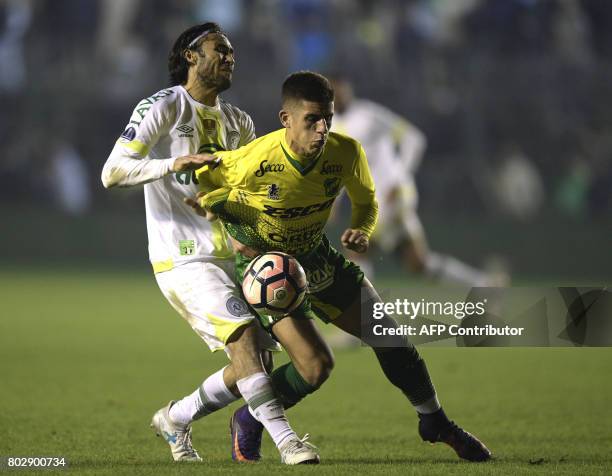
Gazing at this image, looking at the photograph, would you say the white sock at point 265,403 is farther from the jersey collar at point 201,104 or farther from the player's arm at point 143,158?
the jersey collar at point 201,104

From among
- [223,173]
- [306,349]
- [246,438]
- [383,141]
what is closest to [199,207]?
[223,173]

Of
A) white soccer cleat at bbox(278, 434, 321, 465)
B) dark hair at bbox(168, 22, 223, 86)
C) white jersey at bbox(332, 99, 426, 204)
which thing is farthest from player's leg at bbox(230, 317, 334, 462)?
white jersey at bbox(332, 99, 426, 204)

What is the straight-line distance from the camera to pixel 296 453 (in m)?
5.53

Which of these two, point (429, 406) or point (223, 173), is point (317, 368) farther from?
point (223, 173)

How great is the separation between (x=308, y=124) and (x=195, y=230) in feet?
3.03

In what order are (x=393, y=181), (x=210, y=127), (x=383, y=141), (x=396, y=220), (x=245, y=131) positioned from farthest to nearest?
(x=383, y=141), (x=393, y=181), (x=396, y=220), (x=245, y=131), (x=210, y=127)

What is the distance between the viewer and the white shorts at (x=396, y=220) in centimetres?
1202

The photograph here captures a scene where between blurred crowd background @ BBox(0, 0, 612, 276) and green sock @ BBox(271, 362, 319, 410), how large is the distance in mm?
12948

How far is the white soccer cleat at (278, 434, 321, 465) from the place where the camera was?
218 inches

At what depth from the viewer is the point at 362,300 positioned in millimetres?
5969

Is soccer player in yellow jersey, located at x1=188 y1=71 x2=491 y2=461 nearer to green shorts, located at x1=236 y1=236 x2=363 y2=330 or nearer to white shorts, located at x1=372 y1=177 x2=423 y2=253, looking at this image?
green shorts, located at x1=236 y1=236 x2=363 y2=330

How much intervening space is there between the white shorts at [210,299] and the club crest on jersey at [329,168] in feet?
2.52

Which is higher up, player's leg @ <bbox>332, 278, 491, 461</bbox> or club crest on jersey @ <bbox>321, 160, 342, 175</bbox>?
club crest on jersey @ <bbox>321, 160, 342, 175</bbox>

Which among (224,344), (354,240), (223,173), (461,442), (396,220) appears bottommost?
(461,442)
